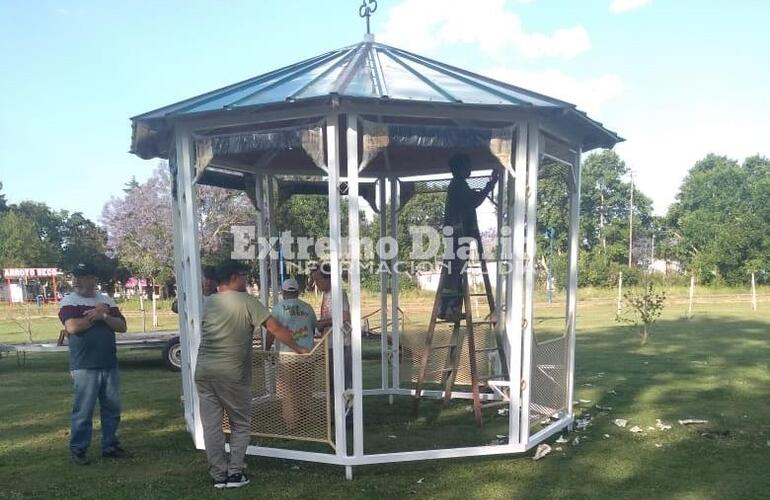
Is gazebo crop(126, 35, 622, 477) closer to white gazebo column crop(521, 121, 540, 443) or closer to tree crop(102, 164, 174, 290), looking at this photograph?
white gazebo column crop(521, 121, 540, 443)

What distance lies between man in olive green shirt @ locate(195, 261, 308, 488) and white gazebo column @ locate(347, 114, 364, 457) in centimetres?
56

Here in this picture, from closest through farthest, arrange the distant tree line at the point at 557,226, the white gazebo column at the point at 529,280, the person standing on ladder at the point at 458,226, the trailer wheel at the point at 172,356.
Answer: the white gazebo column at the point at 529,280
the person standing on ladder at the point at 458,226
the trailer wheel at the point at 172,356
the distant tree line at the point at 557,226

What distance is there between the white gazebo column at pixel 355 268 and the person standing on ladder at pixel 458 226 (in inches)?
78.5

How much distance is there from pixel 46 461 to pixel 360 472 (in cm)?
321

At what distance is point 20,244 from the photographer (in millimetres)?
44125

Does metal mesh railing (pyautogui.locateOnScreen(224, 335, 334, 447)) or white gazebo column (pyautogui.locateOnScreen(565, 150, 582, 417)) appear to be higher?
white gazebo column (pyautogui.locateOnScreen(565, 150, 582, 417))

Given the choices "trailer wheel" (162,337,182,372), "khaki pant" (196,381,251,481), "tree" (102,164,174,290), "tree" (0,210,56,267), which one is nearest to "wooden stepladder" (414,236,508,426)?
"khaki pant" (196,381,251,481)

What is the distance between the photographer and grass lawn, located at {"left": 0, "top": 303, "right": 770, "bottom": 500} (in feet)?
15.7

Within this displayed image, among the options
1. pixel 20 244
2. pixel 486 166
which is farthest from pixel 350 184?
pixel 20 244

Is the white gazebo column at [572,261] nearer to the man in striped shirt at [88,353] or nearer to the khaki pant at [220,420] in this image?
the khaki pant at [220,420]

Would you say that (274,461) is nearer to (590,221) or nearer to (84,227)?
(590,221)

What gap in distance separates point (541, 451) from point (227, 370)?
122 inches

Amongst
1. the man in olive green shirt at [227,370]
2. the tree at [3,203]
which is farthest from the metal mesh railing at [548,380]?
the tree at [3,203]

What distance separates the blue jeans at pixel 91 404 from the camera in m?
5.45
